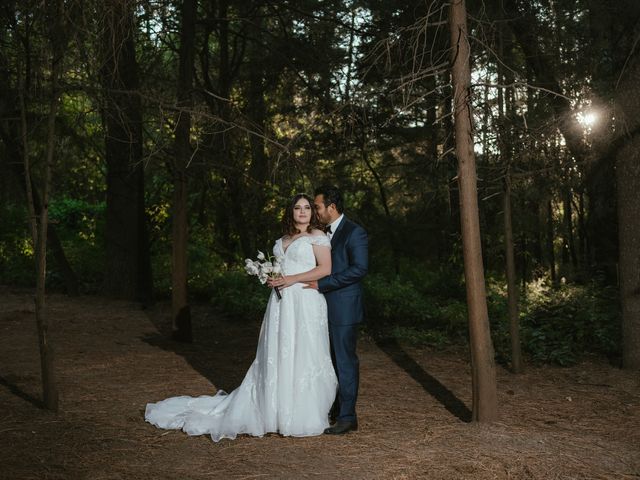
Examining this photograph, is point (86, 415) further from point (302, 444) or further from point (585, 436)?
point (585, 436)

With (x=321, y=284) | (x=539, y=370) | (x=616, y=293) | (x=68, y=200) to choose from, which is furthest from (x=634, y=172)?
(x=68, y=200)

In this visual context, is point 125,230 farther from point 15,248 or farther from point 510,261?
point 510,261

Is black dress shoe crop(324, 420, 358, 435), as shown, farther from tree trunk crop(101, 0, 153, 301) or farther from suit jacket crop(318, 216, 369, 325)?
tree trunk crop(101, 0, 153, 301)

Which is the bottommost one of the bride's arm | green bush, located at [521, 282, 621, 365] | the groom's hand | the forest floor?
the forest floor

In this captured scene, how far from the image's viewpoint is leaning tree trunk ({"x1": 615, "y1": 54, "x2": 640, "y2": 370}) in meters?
8.30

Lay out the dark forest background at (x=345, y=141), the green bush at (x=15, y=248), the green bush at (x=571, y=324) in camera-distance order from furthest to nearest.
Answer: the green bush at (x=15, y=248), the green bush at (x=571, y=324), the dark forest background at (x=345, y=141)

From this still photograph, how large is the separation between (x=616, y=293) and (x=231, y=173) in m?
6.48

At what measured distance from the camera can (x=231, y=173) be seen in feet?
34.2

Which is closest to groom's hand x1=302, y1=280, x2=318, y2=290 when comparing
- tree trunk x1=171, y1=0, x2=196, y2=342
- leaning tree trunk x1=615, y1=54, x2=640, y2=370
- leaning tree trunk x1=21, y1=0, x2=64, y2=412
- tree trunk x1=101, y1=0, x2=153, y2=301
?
leaning tree trunk x1=21, y1=0, x2=64, y2=412

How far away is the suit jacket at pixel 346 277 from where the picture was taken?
600 centimetres

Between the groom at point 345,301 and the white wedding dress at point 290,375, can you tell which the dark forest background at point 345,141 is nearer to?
the groom at point 345,301

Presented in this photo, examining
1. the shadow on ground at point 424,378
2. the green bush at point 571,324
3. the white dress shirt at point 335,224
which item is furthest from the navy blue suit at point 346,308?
the green bush at point 571,324

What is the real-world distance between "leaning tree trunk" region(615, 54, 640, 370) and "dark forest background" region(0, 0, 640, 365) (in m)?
0.02

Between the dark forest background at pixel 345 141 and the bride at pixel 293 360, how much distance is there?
2.35ft
